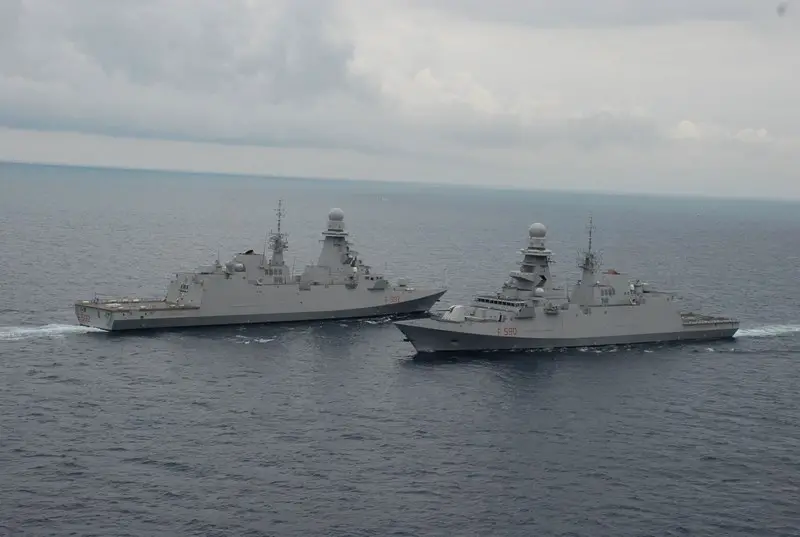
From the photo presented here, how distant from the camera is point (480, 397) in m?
51.5

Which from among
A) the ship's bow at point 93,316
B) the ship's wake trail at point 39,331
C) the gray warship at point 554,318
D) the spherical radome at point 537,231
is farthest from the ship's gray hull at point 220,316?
the spherical radome at point 537,231

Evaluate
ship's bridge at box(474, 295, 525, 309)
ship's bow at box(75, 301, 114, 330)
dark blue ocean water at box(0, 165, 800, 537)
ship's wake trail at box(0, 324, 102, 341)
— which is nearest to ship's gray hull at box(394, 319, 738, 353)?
dark blue ocean water at box(0, 165, 800, 537)

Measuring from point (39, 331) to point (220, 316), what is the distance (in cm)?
→ 1398

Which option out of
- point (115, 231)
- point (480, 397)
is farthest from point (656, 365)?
point (115, 231)

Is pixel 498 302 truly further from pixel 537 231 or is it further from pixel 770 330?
pixel 770 330

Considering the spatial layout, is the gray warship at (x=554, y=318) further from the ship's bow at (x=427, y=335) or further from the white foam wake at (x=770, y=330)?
the white foam wake at (x=770, y=330)

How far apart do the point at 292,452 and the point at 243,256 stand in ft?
115

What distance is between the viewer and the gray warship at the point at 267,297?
67.6 metres

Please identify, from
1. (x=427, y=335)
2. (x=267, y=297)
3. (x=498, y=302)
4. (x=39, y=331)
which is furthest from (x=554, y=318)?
(x=39, y=331)

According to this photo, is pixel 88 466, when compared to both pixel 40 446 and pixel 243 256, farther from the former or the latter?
pixel 243 256

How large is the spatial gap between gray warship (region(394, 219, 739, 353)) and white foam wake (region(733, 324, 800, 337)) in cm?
225

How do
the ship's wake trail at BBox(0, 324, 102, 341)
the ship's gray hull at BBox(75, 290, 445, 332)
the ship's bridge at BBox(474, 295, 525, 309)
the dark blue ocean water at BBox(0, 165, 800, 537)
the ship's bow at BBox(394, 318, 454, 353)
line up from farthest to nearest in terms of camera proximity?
the ship's gray hull at BBox(75, 290, 445, 332) < the ship's bridge at BBox(474, 295, 525, 309) < the ship's bow at BBox(394, 318, 454, 353) < the ship's wake trail at BBox(0, 324, 102, 341) < the dark blue ocean water at BBox(0, 165, 800, 537)

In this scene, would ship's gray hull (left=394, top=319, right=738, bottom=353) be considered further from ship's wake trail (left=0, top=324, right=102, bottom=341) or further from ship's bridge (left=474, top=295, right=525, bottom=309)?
ship's wake trail (left=0, top=324, right=102, bottom=341)

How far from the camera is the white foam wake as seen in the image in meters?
72.9
